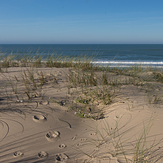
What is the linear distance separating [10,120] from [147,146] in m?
2.00

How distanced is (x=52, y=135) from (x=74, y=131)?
0.34 m

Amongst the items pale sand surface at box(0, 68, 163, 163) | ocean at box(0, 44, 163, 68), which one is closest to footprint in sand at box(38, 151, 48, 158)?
pale sand surface at box(0, 68, 163, 163)

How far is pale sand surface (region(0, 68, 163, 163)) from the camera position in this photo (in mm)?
1729

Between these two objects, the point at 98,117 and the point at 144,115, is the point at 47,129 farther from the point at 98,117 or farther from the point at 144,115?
the point at 144,115

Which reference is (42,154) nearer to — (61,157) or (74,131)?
(61,157)

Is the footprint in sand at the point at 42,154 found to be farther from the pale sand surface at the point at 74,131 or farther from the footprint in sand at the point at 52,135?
the footprint in sand at the point at 52,135

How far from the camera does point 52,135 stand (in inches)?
83.3

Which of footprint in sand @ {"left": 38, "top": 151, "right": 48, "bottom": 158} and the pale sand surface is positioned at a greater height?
the pale sand surface

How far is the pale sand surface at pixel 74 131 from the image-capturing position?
173 centimetres

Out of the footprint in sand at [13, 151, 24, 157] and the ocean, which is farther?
the ocean

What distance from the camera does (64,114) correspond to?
266cm

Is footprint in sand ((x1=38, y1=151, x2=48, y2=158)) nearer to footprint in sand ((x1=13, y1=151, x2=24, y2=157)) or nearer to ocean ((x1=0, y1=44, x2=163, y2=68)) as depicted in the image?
footprint in sand ((x1=13, y1=151, x2=24, y2=157))

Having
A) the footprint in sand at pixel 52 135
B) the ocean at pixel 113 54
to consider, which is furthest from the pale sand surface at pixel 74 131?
the ocean at pixel 113 54

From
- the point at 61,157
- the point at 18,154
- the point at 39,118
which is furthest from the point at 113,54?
the point at 18,154
